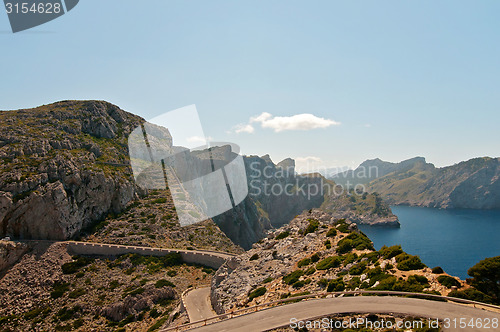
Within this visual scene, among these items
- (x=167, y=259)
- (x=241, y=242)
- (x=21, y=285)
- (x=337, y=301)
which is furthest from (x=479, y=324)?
(x=241, y=242)

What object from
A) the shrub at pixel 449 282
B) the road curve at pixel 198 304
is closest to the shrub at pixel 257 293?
the road curve at pixel 198 304

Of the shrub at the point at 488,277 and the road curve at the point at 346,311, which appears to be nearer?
the road curve at the point at 346,311

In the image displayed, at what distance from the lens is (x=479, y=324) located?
627 inches

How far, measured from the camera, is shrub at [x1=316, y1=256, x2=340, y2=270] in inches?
1248

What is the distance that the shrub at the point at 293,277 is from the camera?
31.6 m

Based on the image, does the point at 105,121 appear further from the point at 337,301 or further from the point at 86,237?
the point at 337,301

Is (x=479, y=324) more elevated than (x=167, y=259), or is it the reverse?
(x=479, y=324)

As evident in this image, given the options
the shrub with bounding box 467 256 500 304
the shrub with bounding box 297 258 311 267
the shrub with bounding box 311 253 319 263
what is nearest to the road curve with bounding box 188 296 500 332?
the shrub with bounding box 467 256 500 304

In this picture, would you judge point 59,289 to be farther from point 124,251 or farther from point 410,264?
point 410,264

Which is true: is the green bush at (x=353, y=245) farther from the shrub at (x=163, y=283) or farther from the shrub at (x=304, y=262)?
the shrub at (x=163, y=283)

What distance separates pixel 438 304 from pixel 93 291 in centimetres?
5641

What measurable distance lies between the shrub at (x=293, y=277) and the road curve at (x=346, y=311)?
772 centimetres

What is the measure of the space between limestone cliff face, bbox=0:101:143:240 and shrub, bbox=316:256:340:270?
64508 millimetres

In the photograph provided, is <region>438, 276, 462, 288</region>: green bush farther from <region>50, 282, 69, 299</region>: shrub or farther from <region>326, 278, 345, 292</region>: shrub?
<region>50, 282, 69, 299</region>: shrub
